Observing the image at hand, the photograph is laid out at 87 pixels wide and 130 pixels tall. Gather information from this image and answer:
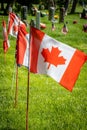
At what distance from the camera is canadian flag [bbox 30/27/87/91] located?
723 centimetres

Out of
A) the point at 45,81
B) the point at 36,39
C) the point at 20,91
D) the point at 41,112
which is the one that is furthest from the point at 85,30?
the point at 36,39

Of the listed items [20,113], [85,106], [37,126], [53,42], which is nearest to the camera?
[53,42]

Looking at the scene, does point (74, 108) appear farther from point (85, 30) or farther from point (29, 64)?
point (85, 30)

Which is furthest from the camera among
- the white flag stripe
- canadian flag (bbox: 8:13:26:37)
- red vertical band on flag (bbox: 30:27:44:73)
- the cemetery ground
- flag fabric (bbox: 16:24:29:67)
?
canadian flag (bbox: 8:13:26:37)

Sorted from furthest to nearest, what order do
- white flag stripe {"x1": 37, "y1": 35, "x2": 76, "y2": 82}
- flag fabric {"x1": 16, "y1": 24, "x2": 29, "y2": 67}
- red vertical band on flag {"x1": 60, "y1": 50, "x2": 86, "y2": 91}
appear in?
flag fabric {"x1": 16, "y1": 24, "x2": 29, "y2": 67} → white flag stripe {"x1": 37, "y1": 35, "x2": 76, "y2": 82} → red vertical band on flag {"x1": 60, "y1": 50, "x2": 86, "y2": 91}

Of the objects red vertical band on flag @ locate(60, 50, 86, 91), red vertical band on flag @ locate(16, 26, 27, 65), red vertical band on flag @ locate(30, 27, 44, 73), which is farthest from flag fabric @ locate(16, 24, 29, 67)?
red vertical band on flag @ locate(60, 50, 86, 91)

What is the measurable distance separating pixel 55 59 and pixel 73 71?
480 millimetres

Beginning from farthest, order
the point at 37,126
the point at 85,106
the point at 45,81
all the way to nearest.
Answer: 1. the point at 45,81
2. the point at 85,106
3. the point at 37,126

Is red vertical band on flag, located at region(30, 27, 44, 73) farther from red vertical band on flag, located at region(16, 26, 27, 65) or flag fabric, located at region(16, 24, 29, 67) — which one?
red vertical band on flag, located at region(16, 26, 27, 65)

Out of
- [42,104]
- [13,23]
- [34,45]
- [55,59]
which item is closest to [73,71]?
[55,59]

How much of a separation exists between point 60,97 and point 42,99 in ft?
2.21

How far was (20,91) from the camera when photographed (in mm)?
11594

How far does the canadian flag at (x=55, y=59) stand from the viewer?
7.23 m

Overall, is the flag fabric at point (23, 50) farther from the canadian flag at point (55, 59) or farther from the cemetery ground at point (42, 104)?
the cemetery ground at point (42, 104)
